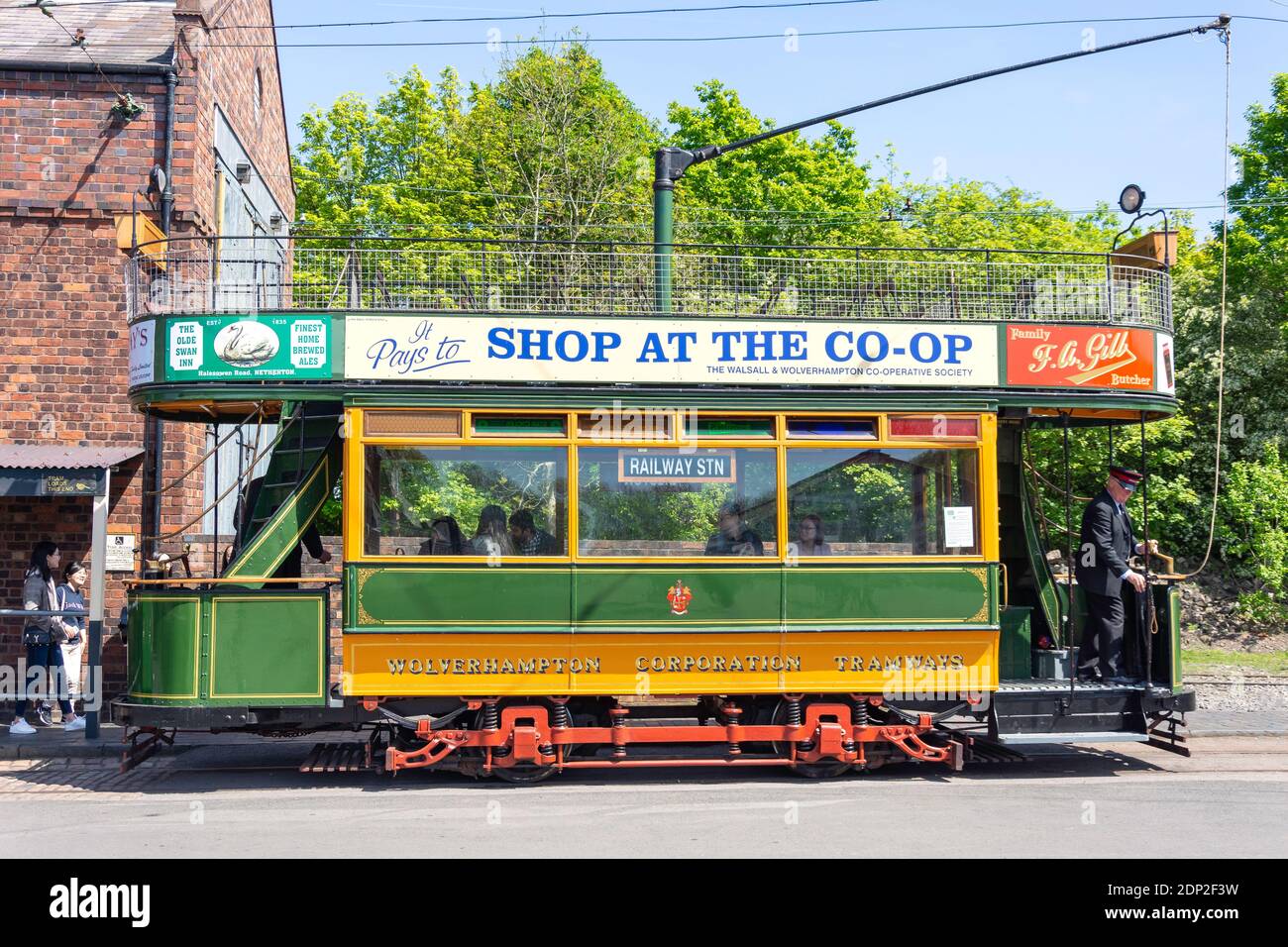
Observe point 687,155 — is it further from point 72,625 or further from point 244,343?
point 72,625

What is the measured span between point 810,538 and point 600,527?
5.17 feet

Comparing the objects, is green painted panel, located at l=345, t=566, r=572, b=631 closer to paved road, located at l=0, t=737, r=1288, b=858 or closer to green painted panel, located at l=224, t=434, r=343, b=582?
green painted panel, located at l=224, t=434, r=343, b=582

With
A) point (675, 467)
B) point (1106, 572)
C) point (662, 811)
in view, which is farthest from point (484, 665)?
point (1106, 572)

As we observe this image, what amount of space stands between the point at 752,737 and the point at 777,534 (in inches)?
59.1

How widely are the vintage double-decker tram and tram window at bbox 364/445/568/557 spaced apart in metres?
0.02

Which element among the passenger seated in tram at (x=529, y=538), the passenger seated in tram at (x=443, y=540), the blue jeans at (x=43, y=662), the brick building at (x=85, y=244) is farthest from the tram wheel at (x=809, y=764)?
the brick building at (x=85, y=244)

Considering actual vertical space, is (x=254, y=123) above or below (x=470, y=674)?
above

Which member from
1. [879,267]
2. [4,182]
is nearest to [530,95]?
[4,182]

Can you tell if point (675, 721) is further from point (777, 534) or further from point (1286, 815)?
point (1286, 815)

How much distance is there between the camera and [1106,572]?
388 inches

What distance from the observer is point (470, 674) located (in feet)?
29.1

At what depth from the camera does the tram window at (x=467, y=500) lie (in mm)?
8906

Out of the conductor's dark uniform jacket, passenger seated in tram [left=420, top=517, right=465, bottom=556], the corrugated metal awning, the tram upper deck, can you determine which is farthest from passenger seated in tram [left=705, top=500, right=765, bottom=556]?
the corrugated metal awning

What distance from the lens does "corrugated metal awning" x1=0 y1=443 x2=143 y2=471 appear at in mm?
11781
